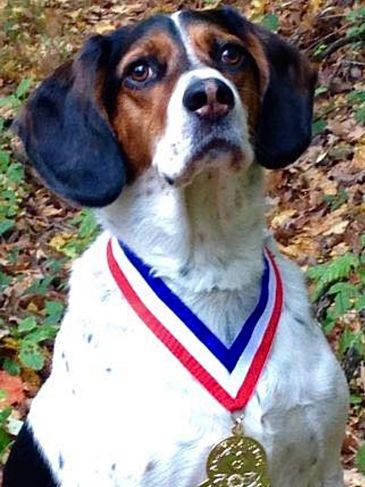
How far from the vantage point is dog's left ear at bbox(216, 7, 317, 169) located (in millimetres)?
4918

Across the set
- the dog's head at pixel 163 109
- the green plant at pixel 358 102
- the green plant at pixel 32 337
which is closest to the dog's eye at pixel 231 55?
the dog's head at pixel 163 109

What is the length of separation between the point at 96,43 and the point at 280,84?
67 centimetres

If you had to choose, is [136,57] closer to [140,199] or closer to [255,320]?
[140,199]

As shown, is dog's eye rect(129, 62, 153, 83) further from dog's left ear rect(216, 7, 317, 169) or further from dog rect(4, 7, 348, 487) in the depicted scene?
dog's left ear rect(216, 7, 317, 169)

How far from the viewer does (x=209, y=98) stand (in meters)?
4.43

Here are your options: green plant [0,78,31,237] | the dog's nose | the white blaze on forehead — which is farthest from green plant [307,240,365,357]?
green plant [0,78,31,237]

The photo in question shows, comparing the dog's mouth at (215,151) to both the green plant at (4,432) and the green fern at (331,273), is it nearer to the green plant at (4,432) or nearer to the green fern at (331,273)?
the green fern at (331,273)

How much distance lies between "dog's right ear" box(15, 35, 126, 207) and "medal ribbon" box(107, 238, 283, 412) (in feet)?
0.92

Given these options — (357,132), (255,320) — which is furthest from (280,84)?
(357,132)

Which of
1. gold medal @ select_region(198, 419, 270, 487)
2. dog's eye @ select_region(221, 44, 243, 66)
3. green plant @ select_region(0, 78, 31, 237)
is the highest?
dog's eye @ select_region(221, 44, 243, 66)

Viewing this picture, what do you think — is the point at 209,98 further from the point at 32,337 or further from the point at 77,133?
the point at 32,337

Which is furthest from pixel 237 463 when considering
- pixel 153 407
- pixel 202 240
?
pixel 202 240

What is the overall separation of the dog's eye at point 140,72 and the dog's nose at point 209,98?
0.96 feet

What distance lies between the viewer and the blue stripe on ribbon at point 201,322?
4770 mm
